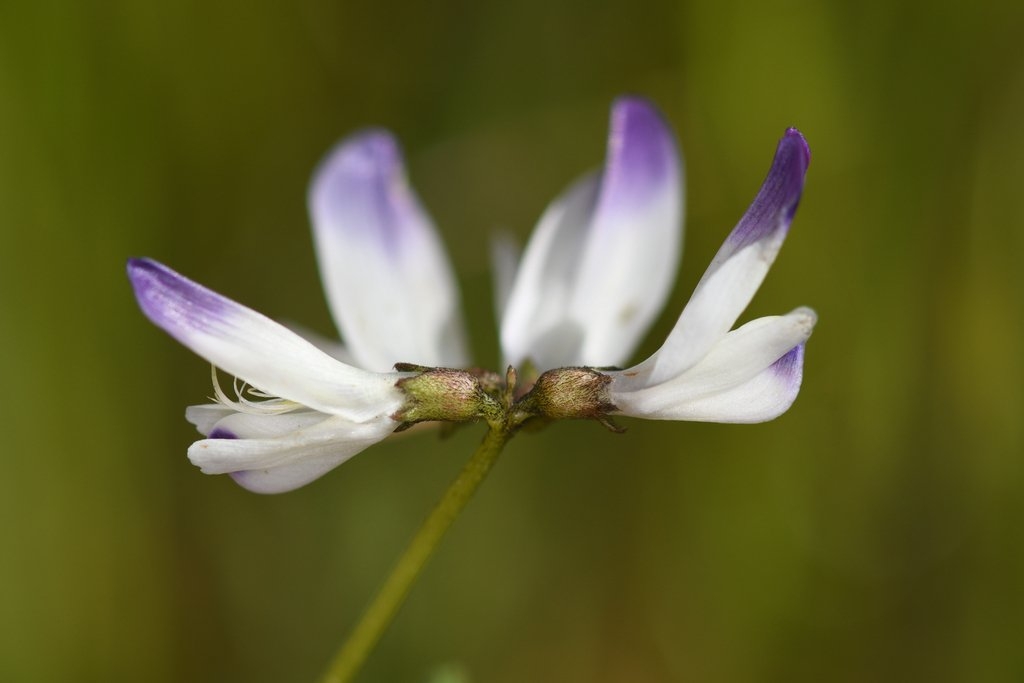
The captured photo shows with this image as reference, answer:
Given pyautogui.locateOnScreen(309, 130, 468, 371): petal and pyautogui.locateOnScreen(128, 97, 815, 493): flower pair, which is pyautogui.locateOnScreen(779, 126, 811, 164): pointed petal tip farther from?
pyautogui.locateOnScreen(309, 130, 468, 371): petal

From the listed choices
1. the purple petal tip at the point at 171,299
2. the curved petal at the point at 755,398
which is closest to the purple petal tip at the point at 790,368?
the curved petal at the point at 755,398

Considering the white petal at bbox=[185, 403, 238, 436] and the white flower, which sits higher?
the white flower

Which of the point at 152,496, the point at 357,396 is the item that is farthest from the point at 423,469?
the point at 357,396

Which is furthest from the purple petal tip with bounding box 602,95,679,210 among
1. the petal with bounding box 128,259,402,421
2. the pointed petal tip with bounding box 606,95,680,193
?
the petal with bounding box 128,259,402,421

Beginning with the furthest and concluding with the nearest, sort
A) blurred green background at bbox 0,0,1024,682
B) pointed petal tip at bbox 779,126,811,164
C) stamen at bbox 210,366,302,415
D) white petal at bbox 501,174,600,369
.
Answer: blurred green background at bbox 0,0,1024,682, white petal at bbox 501,174,600,369, stamen at bbox 210,366,302,415, pointed petal tip at bbox 779,126,811,164

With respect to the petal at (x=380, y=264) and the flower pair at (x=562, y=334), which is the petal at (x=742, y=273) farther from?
the petal at (x=380, y=264)

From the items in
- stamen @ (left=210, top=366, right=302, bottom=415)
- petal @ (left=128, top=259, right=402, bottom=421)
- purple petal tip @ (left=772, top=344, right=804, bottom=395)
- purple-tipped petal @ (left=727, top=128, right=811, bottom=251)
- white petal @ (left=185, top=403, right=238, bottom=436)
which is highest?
purple-tipped petal @ (left=727, top=128, right=811, bottom=251)

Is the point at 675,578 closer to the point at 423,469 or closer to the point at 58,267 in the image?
the point at 423,469
